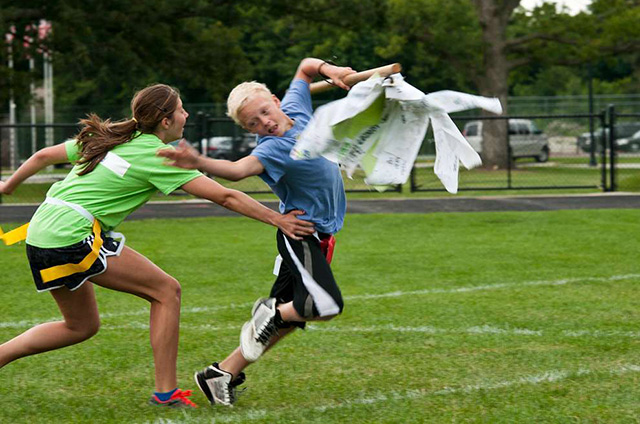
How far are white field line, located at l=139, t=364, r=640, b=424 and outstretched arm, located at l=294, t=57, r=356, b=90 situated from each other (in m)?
1.76

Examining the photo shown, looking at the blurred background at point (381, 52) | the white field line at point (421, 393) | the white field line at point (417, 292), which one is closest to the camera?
the white field line at point (421, 393)

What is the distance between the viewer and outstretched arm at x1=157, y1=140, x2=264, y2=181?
490 cm

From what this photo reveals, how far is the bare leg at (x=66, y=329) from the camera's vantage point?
5477mm

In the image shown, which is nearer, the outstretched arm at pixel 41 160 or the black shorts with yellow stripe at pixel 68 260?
the black shorts with yellow stripe at pixel 68 260

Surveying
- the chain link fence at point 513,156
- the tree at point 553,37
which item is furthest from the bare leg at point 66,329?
the tree at point 553,37

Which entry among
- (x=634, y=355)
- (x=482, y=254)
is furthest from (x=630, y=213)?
(x=634, y=355)

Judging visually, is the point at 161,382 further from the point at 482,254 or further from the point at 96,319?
the point at 482,254

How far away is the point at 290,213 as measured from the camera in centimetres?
533

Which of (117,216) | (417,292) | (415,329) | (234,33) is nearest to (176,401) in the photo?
(117,216)

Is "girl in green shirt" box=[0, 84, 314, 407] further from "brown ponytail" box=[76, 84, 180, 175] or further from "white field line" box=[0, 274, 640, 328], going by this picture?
"white field line" box=[0, 274, 640, 328]

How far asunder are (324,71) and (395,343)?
7.61 feet

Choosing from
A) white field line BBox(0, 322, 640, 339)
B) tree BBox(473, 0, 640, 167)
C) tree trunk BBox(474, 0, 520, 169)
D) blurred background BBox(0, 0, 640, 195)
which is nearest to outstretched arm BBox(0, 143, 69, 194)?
white field line BBox(0, 322, 640, 339)

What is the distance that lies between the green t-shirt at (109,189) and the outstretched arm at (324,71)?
3.31 feet

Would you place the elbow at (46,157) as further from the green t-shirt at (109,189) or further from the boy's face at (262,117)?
the boy's face at (262,117)
